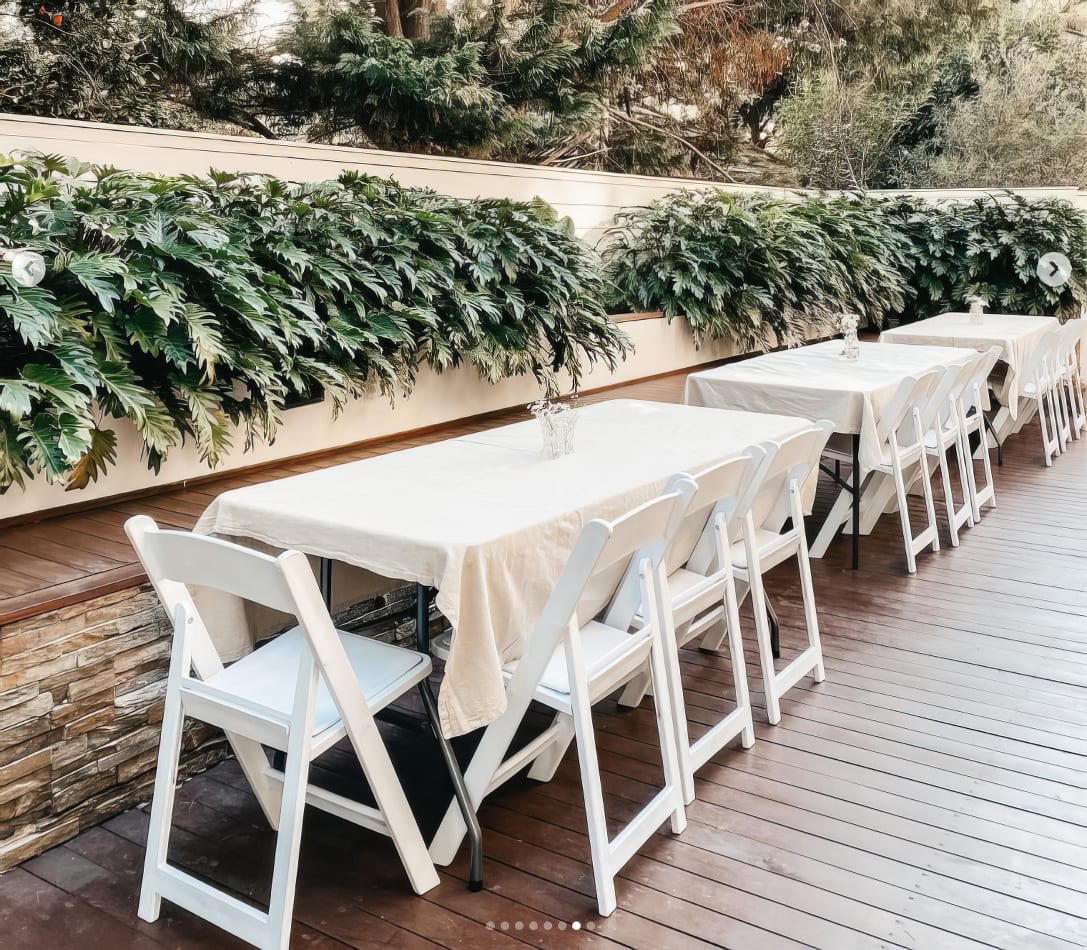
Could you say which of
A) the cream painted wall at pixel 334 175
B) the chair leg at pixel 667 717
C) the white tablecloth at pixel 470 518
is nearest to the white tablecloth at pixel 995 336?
the cream painted wall at pixel 334 175

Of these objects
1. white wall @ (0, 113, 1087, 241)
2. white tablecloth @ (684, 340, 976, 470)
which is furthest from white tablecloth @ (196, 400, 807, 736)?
white wall @ (0, 113, 1087, 241)

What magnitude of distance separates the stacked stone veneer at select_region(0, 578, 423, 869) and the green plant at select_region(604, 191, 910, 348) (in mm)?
4996

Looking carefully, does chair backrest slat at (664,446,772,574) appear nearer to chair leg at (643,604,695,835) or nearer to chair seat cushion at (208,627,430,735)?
chair leg at (643,604,695,835)

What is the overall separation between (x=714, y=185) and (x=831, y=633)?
7.26 m

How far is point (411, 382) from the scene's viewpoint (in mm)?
4820

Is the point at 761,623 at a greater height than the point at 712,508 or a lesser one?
lesser

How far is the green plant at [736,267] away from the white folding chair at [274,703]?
523cm

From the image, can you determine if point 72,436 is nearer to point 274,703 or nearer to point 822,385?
point 274,703

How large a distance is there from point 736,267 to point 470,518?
238 inches

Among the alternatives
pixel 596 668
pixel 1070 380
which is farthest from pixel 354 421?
pixel 1070 380

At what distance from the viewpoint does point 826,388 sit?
4367 mm

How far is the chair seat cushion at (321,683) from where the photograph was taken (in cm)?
210

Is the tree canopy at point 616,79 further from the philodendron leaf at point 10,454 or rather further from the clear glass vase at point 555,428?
the clear glass vase at point 555,428

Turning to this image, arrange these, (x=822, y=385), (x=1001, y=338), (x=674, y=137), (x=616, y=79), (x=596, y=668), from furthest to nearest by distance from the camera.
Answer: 1. (x=674, y=137)
2. (x=616, y=79)
3. (x=1001, y=338)
4. (x=822, y=385)
5. (x=596, y=668)
